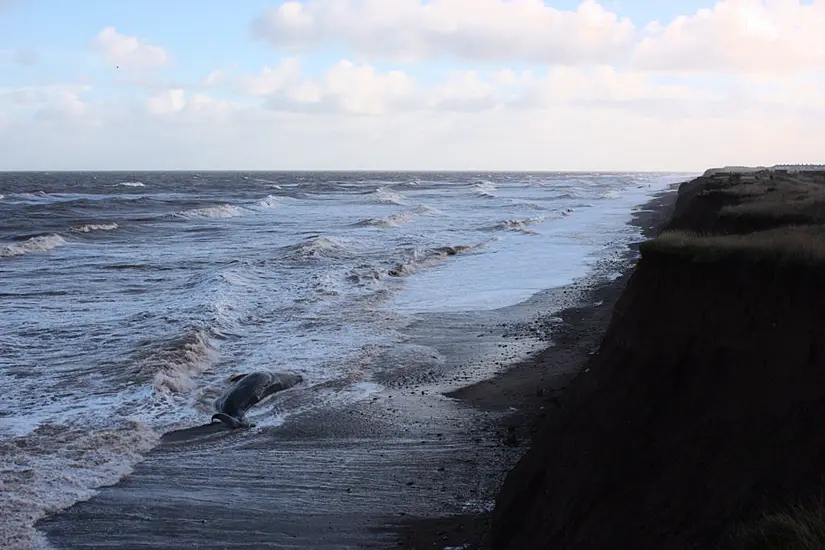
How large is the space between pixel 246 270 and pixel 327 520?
1926 cm

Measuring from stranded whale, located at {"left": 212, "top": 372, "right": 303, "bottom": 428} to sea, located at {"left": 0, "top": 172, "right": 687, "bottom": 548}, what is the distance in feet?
0.88

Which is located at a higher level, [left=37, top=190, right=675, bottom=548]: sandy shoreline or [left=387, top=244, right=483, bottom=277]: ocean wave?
[left=387, top=244, right=483, bottom=277]: ocean wave

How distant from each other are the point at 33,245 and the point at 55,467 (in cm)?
2860

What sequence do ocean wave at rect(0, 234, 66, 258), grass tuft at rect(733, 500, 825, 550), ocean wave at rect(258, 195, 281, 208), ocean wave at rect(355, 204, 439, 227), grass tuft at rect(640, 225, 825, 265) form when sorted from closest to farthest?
grass tuft at rect(733, 500, 825, 550) → grass tuft at rect(640, 225, 825, 265) → ocean wave at rect(0, 234, 66, 258) → ocean wave at rect(355, 204, 439, 227) → ocean wave at rect(258, 195, 281, 208)

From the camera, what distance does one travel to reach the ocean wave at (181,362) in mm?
13352

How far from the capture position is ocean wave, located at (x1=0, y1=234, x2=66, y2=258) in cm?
3322

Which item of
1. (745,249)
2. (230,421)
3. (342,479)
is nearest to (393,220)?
(230,421)

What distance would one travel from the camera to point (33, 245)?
3509cm

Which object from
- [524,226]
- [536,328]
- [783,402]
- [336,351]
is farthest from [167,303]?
[524,226]

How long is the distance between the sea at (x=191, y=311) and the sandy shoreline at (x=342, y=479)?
55cm

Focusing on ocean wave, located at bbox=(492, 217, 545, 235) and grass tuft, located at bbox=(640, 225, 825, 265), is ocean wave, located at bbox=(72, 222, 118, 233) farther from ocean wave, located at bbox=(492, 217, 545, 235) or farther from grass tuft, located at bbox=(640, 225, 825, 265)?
grass tuft, located at bbox=(640, 225, 825, 265)

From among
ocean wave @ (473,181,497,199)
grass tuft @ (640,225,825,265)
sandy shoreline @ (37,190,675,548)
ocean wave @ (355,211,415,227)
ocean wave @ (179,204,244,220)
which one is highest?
ocean wave @ (473,181,497,199)

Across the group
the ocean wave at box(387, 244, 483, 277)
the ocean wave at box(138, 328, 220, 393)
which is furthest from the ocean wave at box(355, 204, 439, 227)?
the ocean wave at box(138, 328, 220, 393)

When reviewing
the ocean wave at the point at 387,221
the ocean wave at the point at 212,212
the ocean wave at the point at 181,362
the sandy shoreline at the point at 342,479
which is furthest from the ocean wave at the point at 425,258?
the ocean wave at the point at 212,212
